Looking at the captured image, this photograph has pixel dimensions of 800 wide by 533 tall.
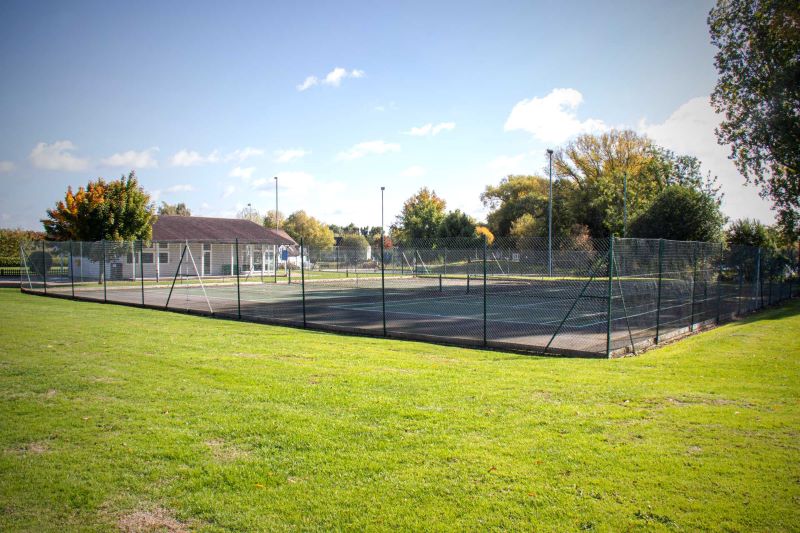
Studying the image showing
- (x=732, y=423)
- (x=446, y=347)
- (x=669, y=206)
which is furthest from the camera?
(x=669, y=206)

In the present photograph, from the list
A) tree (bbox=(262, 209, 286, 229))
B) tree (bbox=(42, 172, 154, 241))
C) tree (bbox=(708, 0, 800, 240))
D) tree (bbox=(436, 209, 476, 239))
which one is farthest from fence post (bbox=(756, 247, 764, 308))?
tree (bbox=(262, 209, 286, 229))

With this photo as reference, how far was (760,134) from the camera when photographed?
32125 millimetres

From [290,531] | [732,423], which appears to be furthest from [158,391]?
[732,423]

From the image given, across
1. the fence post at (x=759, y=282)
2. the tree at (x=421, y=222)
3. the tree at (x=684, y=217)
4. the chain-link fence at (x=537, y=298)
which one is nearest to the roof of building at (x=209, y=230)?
the chain-link fence at (x=537, y=298)

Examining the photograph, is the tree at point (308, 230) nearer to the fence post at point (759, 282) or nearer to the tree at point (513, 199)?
the tree at point (513, 199)

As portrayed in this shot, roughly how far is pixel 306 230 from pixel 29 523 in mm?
88967

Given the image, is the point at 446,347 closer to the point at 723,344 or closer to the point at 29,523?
the point at 723,344

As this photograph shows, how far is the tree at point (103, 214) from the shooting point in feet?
120

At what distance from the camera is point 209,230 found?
5091 cm

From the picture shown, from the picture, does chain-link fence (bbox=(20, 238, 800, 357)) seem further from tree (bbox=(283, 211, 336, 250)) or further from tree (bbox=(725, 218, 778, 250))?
tree (bbox=(283, 211, 336, 250))

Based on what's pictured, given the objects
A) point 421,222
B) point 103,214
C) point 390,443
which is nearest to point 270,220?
point 421,222

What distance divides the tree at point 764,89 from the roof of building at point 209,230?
122ft

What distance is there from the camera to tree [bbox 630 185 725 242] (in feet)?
129

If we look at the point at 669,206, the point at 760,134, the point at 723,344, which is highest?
the point at 760,134
